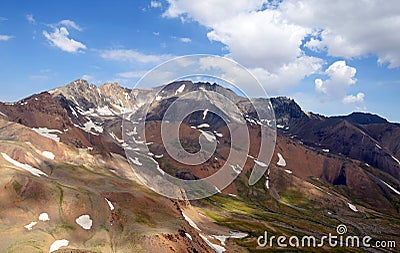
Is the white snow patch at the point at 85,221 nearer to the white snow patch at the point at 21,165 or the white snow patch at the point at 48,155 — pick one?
the white snow patch at the point at 21,165

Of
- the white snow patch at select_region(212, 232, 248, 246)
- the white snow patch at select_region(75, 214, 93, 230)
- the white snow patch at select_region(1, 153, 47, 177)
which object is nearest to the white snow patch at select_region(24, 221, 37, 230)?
the white snow patch at select_region(75, 214, 93, 230)

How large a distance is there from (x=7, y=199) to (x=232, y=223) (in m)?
104

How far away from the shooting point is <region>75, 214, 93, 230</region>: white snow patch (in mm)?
82500

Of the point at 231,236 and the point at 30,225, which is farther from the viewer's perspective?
the point at 231,236

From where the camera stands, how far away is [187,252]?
3339 inches

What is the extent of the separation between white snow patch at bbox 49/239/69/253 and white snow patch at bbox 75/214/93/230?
671 cm

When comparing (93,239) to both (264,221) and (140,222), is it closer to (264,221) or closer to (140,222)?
(140,222)

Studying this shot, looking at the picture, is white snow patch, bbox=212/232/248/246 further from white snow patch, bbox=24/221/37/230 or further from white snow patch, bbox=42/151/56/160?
white snow patch, bbox=42/151/56/160

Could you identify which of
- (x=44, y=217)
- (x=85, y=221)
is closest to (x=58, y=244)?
(x=85, y=221)

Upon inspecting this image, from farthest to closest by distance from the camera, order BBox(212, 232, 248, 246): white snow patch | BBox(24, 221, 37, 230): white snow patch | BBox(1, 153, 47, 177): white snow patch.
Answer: BBox(212, 232, 248, 246): white snow patch, BBox(1, 153, 47, 177): white snow patch, BBox(24, 221, 37, 230): white snow patch

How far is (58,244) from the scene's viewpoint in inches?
2913

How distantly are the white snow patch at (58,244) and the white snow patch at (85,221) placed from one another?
22.0 ft

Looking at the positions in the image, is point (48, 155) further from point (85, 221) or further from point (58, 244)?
point (58, 244)

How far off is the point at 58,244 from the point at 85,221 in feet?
35.0
